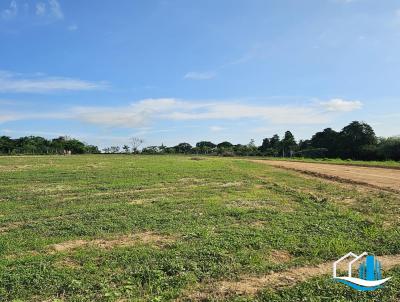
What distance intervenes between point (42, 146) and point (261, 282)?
115 m

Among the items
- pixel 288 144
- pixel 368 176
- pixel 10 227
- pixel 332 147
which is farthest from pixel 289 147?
pixel 10 227

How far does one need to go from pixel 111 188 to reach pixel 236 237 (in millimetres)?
10354

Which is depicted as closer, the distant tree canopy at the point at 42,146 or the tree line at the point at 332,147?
the tree line at the point at 332,147

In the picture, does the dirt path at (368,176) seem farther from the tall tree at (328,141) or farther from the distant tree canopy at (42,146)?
the distant tree canopy at (42,146)

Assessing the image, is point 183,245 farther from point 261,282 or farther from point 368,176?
point 368,176

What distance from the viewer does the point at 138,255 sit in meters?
6.55

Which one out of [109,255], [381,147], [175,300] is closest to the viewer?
[175,300]

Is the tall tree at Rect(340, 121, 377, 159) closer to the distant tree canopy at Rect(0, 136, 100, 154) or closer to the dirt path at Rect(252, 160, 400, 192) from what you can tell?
the dirt path at Rect(252, 160, 400, 192)

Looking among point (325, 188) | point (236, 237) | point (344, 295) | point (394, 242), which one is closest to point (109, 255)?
point (236, 237)

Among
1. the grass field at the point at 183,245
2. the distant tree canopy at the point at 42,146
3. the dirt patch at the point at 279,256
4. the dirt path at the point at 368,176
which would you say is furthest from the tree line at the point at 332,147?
the dirt patch at the point at 279,256

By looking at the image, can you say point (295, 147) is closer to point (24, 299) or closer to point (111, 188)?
point (111, 188)

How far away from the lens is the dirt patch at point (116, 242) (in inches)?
284

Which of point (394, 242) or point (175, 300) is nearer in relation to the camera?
point (175, 300)

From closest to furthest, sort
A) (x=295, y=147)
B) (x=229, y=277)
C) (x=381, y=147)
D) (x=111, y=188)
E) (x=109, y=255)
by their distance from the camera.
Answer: (x=229, y=277) → (x=109, y=255) → (x=111, y=188) → (x=381, y=147) → (x=295, y=147)
